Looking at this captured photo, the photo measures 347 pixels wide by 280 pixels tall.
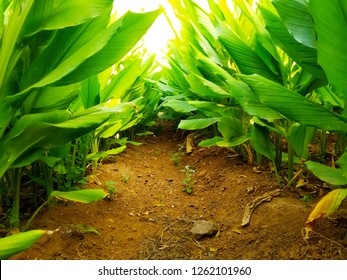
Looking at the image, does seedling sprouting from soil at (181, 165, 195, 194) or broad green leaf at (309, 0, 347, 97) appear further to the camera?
seedling sprouting from soil at (181, 165, 195, 194)

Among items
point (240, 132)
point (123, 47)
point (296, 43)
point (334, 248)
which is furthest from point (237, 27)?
point (334, 248)

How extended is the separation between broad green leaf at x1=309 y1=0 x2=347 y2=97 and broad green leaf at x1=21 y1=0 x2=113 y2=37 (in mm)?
477

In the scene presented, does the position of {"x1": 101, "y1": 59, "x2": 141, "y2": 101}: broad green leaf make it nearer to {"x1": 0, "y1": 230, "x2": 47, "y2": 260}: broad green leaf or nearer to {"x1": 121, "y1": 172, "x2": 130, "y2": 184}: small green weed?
{"x1": 121, "y1": 172, "x2": 130, "y2": 184}: small green weed

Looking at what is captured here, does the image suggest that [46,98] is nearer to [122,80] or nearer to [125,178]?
[122,80]

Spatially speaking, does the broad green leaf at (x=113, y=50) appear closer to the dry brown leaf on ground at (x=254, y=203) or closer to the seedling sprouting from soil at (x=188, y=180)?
the dry brown leaf on ground at (x=254, y=203)

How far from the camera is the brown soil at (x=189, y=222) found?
916 mm

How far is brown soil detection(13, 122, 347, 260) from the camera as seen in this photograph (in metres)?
0.92

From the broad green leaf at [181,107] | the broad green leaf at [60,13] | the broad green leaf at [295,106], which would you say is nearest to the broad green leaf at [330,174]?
the broad green leaf at [295,106]

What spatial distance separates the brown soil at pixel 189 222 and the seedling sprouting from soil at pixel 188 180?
2 cm

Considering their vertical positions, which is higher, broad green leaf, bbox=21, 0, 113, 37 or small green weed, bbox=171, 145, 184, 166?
broad green leaf, bbox=21, 0, 113, 37

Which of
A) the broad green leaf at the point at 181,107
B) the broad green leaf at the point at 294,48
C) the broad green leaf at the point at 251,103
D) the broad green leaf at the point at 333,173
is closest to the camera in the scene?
the broad green leaf at the point at 333,173

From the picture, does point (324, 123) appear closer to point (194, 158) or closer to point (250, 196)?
point (250, 196)

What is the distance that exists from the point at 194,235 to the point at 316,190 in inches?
17.9

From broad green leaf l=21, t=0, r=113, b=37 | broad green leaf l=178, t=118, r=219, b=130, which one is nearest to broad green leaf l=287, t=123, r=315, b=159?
broad green leaf l=178, t=118, r=219, b=130
